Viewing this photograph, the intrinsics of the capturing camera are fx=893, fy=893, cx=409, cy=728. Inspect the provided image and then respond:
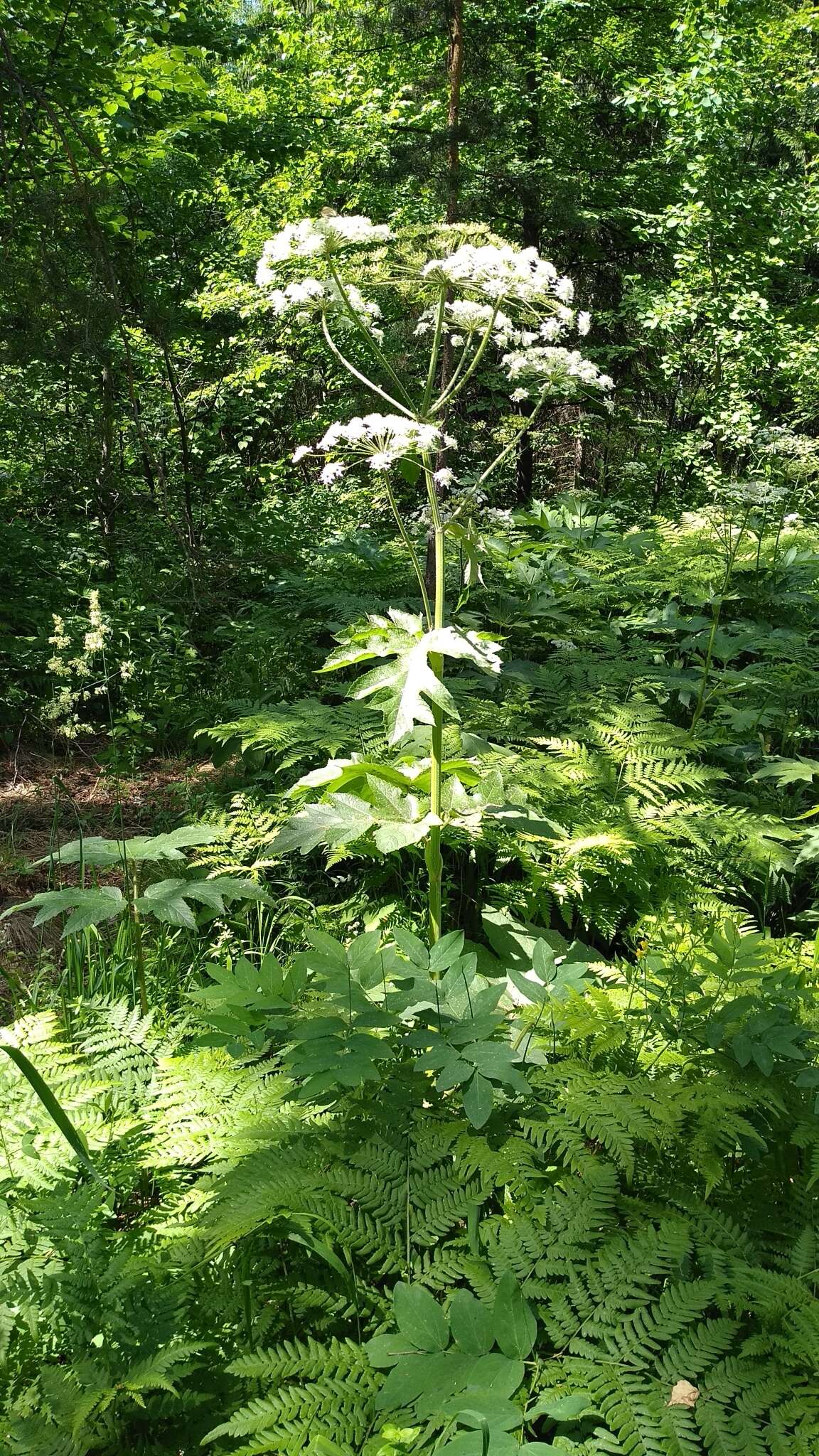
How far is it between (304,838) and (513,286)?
4.90ft

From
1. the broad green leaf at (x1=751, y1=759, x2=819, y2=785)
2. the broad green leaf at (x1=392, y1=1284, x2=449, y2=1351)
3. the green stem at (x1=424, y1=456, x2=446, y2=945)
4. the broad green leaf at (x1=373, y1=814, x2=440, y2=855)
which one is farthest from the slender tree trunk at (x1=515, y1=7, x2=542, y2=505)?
the broad green leaf at (x1=392, y1=1284, x2=449, y2=1351)

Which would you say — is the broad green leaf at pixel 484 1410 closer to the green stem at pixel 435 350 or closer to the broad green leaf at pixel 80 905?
the broad green leaf at pixel 80 905

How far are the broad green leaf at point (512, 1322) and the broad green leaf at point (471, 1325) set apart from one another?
14 millimetres

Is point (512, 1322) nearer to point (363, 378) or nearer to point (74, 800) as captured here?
point (363, 378)

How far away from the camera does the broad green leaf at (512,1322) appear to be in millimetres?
1015

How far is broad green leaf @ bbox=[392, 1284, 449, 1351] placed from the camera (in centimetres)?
104

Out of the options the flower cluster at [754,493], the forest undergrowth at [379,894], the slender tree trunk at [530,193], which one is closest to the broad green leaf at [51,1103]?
the forest undergrowth at [379,894]

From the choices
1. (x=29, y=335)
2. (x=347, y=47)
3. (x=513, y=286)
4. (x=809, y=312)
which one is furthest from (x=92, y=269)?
(x=347, y=47)

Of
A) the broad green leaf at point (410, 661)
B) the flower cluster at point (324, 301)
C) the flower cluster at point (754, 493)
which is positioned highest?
the flower cluster at point (324, 301)

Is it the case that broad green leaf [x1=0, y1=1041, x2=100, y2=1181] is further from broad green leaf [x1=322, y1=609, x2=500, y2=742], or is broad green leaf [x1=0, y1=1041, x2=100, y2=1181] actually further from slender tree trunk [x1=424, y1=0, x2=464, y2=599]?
slender tree trunk [x1=424, y1=0, x2=464, y2=599]

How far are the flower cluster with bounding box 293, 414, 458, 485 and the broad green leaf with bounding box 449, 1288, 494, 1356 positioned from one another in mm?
1721

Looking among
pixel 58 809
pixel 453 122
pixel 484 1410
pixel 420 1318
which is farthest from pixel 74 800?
pixel 453 122

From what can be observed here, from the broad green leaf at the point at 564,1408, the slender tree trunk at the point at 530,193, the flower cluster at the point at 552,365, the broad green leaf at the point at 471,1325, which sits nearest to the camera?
the broad green leaf at the point at 564,1408

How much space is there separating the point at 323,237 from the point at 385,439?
51 cm
